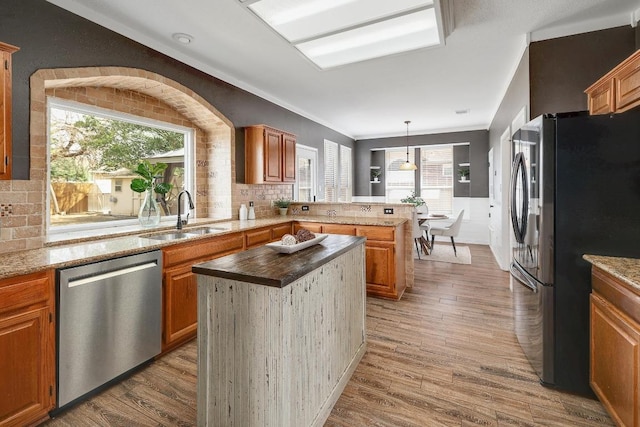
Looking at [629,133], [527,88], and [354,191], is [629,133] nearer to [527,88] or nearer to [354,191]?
[527,88]

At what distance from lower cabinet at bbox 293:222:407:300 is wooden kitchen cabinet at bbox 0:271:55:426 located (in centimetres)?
280

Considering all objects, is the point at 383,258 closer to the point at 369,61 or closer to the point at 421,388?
the point at 421,388

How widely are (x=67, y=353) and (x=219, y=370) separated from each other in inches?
40.6

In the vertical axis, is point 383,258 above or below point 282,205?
below

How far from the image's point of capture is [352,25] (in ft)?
7.67

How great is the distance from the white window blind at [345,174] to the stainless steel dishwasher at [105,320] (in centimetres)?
575

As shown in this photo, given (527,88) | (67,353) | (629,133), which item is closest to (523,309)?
(629,133)

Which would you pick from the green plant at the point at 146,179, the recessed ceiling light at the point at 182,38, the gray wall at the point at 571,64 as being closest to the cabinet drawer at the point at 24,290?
the green plant at the point at 146,179

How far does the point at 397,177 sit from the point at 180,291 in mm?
6696

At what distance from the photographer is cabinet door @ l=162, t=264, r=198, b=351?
2418 millimetres

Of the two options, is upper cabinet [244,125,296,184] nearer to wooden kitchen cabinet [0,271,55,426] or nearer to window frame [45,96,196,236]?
window frame [45,96,196,236]

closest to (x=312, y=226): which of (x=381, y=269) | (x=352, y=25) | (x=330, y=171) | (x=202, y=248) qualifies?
(x=381, y=269)

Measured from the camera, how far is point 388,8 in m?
2.13

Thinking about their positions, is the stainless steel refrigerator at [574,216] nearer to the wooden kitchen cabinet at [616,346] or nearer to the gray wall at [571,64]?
the wooden kitchen cabinet at [616,346]
